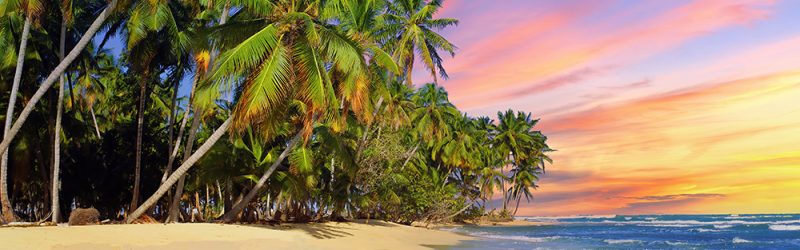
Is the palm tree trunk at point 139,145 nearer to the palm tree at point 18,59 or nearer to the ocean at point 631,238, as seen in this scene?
the palm tree at point 18,59

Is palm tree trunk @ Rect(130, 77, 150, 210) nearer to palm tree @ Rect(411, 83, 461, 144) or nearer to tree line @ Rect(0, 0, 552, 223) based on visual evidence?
tree line @ Rect(0, 0, 552, 223)

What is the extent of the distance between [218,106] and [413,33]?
34.5ft

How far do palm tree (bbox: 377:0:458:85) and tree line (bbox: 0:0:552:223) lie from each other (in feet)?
0.26

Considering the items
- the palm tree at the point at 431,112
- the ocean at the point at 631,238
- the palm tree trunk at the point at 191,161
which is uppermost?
the palm tree at the point at 431,112

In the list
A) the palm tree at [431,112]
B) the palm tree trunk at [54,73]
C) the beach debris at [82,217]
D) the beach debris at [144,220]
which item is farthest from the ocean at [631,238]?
the palm tree trunk at [54,73]

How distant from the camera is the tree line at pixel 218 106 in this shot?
57.4 ft

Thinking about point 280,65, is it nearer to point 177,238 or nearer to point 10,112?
point 177,238

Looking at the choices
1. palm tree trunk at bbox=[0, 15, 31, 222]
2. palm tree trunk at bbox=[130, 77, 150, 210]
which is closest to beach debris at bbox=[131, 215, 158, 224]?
palm tree trunk at bbox=[130, 77, 150, 210]

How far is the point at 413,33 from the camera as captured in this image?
1187 inches

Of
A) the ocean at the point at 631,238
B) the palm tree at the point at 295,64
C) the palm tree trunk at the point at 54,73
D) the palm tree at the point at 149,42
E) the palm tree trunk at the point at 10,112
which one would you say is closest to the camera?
the palm tree at the point at 295,64

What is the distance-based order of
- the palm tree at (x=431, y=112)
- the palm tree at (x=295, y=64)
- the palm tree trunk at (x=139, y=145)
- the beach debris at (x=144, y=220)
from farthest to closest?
1. the palm tree at (x=431, y=112)
2. the palm tree trunk at (x=139, y=145)
3. the beach debris at (x=144, y=220)
4. the palm tree at (x=295, y=64)

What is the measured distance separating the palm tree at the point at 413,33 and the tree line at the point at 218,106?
0.26 ft

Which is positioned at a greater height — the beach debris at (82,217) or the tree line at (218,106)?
the tree line at (218,106)

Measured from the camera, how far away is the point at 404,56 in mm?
29844
